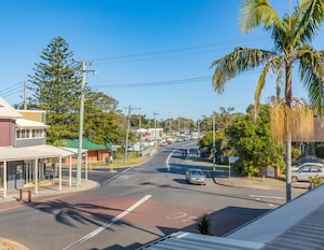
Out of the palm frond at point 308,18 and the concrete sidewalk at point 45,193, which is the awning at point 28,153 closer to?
the concrete sidewalk at point 45,193

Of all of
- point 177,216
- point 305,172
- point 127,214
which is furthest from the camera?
point 305,172

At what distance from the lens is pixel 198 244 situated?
7.02 meters

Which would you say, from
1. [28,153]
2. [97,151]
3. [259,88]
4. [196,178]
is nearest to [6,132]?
[28,153]

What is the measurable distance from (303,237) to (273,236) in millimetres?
560

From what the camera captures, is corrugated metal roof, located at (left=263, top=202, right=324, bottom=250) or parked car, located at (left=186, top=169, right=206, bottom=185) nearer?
corrugated metal roof, located at (left=263, top=202, right=324, bottom=250)

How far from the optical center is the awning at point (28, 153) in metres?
28.8

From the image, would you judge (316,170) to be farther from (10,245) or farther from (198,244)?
(198,244)

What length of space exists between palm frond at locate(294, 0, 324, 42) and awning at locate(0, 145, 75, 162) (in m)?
21.4

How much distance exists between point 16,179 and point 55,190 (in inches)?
133

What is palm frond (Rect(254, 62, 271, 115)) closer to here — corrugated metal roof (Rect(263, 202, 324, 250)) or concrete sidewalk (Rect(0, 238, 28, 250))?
corrugated metal roof (Rect(263, 202, 324, 250))

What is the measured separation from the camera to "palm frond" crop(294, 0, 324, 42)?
481 inches

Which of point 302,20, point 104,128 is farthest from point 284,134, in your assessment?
point 104,128

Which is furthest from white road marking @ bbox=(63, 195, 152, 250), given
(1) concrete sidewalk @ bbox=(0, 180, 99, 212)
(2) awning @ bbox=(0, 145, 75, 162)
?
(2) awning @ bbox=(0, 145, 75, 162)

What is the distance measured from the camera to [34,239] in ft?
56.4
